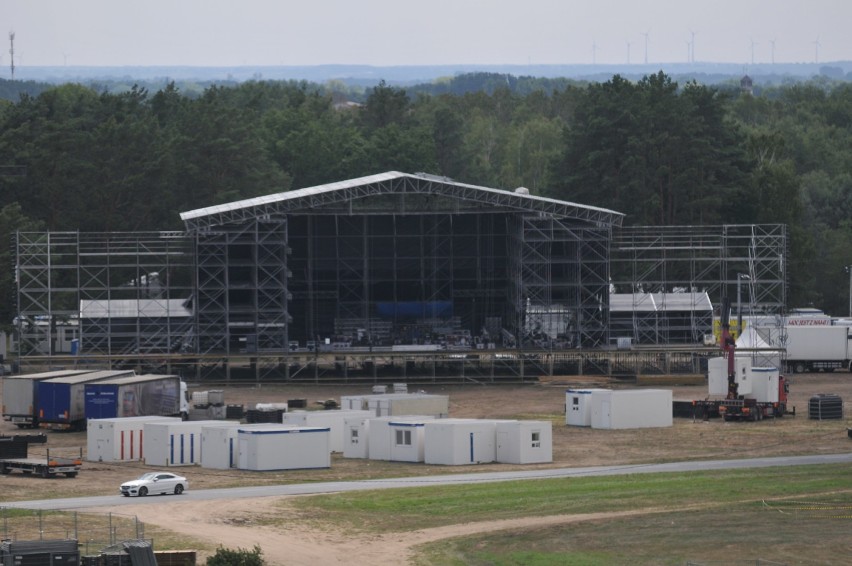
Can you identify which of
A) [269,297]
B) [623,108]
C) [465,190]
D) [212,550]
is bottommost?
[212,550]

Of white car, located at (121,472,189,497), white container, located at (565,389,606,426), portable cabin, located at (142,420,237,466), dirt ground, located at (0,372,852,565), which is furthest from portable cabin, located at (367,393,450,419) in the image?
white car, located at (121,472,189,497)

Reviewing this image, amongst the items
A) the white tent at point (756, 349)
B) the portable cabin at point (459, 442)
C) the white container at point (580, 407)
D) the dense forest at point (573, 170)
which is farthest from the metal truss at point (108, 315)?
the portable cabin at point (459, 442)

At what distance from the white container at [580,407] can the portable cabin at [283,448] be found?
18.8 m

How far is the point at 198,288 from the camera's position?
10981cm

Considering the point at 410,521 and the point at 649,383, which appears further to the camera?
the point at 649,383

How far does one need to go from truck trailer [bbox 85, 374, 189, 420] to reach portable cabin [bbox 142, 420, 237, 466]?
1005 centimetres

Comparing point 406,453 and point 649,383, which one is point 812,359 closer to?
point 649,383

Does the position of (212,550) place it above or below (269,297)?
below

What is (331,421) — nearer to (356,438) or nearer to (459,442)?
(356,438)

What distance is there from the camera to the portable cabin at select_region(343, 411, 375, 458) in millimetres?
77688

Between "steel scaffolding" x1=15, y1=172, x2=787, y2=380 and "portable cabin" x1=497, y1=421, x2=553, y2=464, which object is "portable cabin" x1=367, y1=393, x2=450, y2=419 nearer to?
"portable cabin" x1=497, y1=421, x2=553, y2=464

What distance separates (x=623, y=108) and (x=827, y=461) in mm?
89302

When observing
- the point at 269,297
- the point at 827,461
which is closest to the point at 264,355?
the point at 269,297

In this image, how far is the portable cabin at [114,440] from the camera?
75562 mm
